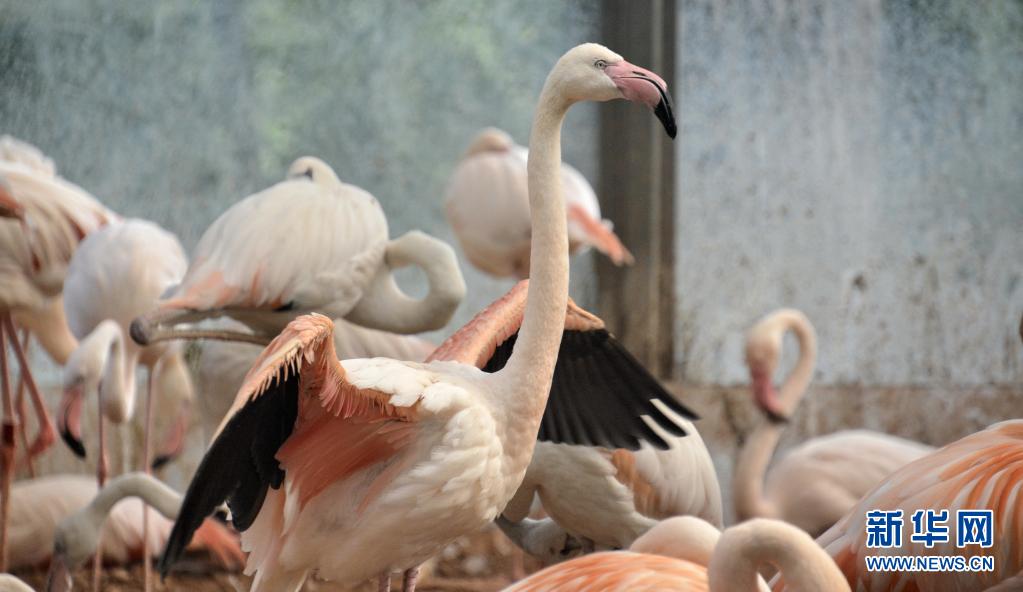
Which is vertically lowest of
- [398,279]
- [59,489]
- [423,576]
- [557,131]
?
[423,576]

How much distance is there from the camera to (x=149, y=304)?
12.8ft

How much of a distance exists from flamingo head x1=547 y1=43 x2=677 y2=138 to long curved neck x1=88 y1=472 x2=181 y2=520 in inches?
67.4

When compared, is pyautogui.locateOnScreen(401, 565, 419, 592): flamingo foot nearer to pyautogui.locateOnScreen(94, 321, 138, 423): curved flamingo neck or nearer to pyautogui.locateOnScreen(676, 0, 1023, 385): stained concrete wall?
pyautogui.locateOnScreen(94, 321, 138, 423): curved flamingo neck

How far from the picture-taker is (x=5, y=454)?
4039mm

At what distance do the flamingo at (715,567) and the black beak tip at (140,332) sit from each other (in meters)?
1.21

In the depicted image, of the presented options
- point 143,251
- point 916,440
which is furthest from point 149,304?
point 916,440

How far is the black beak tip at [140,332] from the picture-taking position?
2.80 metres

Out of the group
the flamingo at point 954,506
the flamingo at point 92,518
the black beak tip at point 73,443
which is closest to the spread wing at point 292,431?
the flamingo at point 954,506

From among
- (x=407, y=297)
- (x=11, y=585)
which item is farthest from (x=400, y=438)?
(x=407, y=297)

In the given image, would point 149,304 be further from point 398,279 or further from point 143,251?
point 398,279

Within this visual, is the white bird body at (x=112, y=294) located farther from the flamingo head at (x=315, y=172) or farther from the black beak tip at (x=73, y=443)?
the flamingo head at (x=315, y=172)

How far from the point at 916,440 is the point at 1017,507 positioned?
11.2 feet

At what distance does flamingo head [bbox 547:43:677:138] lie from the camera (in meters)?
1.91

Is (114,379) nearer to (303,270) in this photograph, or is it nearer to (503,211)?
(303,270)
